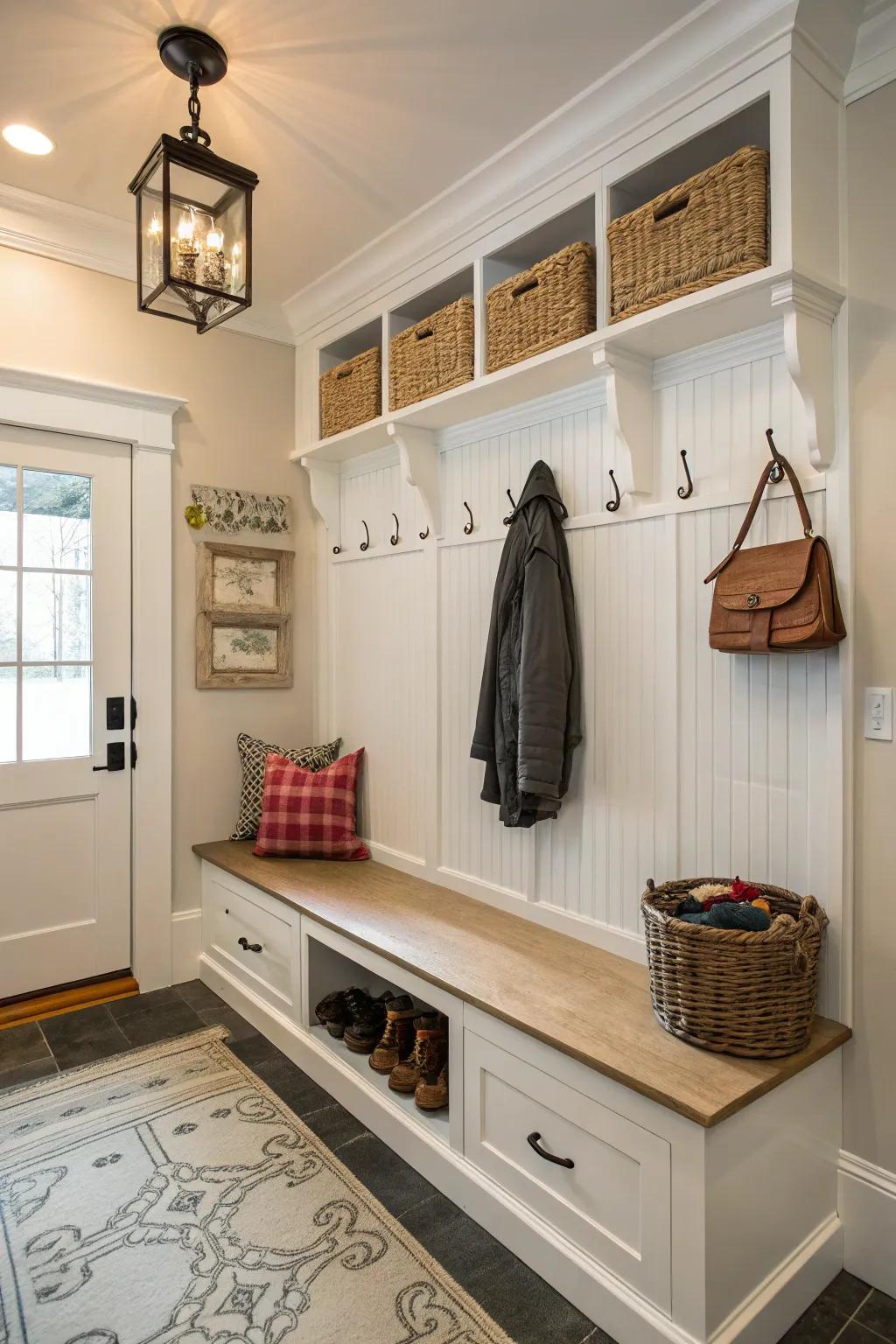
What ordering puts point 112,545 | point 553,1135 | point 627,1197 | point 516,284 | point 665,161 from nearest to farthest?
point 627,1197
point 553,1135
point 665,161
point 516,284
point 112,545

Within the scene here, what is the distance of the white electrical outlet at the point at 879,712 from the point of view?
1.68 meters

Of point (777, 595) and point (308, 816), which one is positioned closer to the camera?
point (777, 595)

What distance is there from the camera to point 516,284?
2273 millimetres

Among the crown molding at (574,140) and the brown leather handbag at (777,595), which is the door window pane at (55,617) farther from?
the brown leather handbag at (777,595)

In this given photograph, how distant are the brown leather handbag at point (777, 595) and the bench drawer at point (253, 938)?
164 cm

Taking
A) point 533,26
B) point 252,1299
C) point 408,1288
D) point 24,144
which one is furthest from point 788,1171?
point 24,144

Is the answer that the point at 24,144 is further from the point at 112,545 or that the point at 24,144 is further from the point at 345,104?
the point at 112,545

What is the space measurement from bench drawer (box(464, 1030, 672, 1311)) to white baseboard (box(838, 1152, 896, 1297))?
21.0 inches

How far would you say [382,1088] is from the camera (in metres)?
2.20

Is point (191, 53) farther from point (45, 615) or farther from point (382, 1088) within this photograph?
point (382, 1088)

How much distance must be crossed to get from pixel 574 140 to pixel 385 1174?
8.89ft

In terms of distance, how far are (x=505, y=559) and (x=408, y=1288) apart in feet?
5.88

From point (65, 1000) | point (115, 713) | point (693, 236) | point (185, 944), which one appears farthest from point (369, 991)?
point (693, 236)

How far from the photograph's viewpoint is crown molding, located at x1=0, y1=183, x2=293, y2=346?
8.56ft
